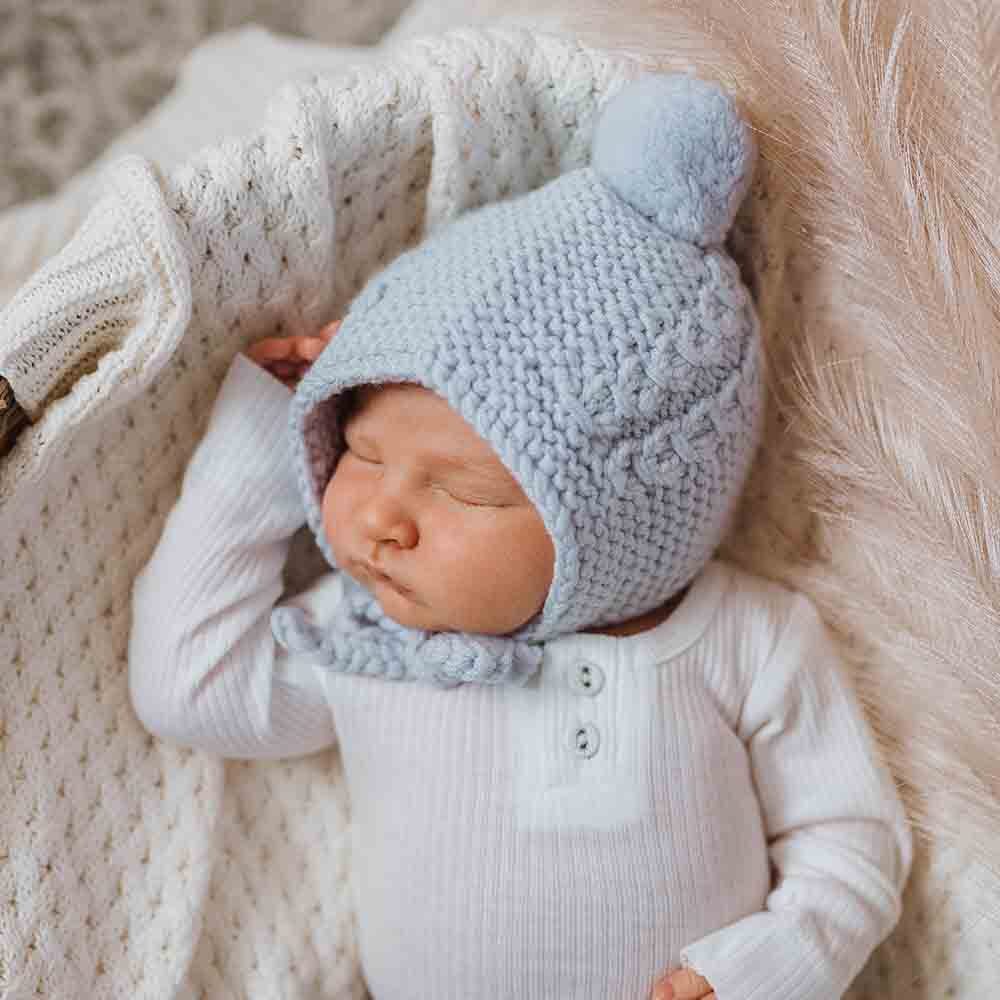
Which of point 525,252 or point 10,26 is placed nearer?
point 525,252

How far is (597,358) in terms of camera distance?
0.92 m

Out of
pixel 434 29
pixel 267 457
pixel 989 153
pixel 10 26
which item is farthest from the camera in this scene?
pixel 10 26

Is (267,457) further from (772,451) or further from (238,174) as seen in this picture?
(772,451)

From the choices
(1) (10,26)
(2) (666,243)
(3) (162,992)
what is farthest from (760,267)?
(1) (10,26)

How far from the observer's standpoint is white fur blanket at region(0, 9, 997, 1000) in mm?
925

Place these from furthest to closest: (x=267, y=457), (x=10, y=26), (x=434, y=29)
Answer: (x=10, y=26)
(x=434, y=29)
(x=267, y=457)

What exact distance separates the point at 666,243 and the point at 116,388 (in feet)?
1.36

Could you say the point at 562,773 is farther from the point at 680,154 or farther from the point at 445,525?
the point at 680,154

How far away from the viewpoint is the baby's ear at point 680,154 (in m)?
0.95

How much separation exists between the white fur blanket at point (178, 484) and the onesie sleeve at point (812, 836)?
0.05 metres

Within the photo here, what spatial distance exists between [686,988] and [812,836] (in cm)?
17

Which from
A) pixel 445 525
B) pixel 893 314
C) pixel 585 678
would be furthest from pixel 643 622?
pixel 893 314

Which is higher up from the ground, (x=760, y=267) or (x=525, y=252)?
(x=525, y=252)

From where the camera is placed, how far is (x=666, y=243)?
3.20ft
